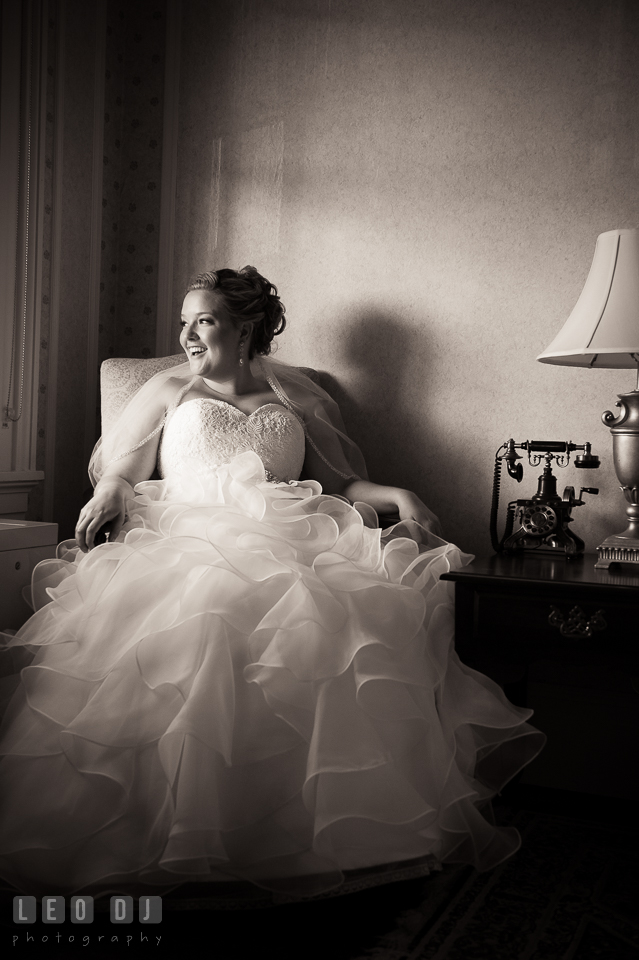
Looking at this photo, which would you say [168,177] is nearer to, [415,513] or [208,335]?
[208,335]

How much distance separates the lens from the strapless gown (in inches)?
58.2

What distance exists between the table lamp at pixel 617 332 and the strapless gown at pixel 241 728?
2.03 feet

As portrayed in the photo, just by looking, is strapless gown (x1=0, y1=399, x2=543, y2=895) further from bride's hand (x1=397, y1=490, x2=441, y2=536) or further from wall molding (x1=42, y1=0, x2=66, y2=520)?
wall molding (x1=42, y1=0, x2=66, y2=520)

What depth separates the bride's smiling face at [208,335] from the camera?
2.47 m

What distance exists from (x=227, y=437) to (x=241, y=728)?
1.03m

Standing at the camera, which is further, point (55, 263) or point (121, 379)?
point (55, 263)

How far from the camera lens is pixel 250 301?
2.54m

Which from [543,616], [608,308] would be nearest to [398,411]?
[608,308]

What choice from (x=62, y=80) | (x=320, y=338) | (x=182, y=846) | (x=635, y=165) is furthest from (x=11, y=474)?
(x=635, y=165)

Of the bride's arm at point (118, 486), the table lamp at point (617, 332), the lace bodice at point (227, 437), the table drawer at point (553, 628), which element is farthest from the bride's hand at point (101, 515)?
the table lamp at point (617, 332)

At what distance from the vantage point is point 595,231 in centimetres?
251

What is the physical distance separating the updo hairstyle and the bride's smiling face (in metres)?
0.03

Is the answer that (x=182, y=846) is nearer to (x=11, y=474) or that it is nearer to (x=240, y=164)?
(x=11, y=474)

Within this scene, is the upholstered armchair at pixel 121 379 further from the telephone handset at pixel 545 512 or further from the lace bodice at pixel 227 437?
the telephone handset at pixel 545 512
